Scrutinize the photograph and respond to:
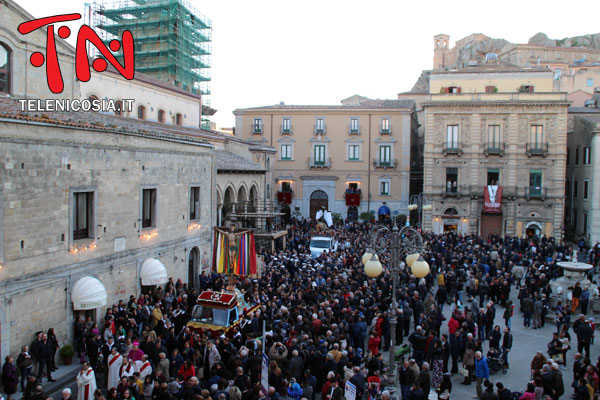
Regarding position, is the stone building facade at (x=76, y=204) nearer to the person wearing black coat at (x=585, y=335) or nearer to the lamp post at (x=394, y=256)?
the lamp post at (x=394, y=256)

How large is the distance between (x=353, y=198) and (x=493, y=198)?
11.8 m

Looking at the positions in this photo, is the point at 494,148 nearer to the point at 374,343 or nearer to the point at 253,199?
the point at 253,199

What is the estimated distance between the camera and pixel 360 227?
39062 millimetres

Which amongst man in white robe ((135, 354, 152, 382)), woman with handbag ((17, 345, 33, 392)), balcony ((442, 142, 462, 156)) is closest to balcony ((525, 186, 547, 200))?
balcony ((442, 142, 462, 156))

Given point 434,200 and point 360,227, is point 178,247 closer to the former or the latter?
point 360,227

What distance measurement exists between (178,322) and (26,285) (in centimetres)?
451

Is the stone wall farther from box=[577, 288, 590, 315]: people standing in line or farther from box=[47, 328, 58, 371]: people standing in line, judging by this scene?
box=[577, 288, 590, 315]: people standing in line

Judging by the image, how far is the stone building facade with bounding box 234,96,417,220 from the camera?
46.8 meters

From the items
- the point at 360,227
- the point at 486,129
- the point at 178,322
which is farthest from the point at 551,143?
the point at 178,322

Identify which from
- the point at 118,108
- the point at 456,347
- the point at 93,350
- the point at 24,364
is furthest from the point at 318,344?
the point at 118,108

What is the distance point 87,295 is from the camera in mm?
15562

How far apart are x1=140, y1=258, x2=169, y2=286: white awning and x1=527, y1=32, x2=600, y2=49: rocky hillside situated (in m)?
81.5

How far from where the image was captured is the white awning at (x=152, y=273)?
61.6ft

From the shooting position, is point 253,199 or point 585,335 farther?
point 253,199
